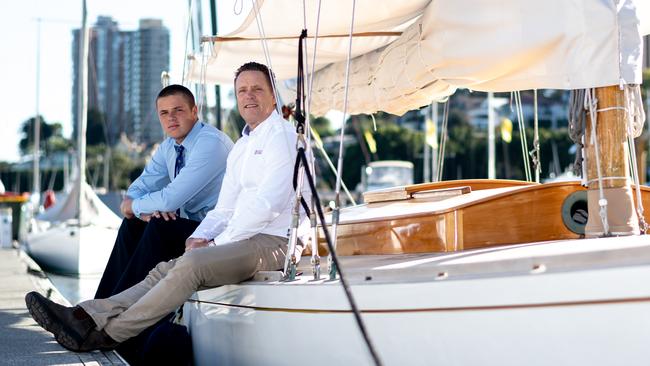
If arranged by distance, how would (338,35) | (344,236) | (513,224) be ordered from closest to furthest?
(513,224), (344,236), (338,35)

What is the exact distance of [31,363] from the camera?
4.88 m

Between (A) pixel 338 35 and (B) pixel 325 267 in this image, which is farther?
(A) pixel 338 35

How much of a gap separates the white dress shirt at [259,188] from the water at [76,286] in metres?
4.51

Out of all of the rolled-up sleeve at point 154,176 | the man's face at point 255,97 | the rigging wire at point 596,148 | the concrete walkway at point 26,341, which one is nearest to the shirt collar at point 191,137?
the rolled-up sleeve at point 154,176

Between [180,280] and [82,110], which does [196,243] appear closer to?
[180,280]

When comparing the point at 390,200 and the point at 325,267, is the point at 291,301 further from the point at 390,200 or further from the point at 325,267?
the point at 390,200

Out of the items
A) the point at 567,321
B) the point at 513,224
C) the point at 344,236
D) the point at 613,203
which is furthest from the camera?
the point at 344,236

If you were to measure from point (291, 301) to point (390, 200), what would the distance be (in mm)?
1705

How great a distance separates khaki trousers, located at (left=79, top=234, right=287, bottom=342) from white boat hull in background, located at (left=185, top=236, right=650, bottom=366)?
286 mm

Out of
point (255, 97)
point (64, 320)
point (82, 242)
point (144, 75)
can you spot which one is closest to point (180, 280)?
point (64, 320)

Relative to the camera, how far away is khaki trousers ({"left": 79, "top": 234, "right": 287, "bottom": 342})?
4695 millimetres

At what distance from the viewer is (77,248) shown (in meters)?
14.1

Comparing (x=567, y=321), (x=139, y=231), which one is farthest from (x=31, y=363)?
(x=567, y=321)

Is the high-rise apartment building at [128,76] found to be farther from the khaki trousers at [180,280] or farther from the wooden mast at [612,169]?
the wooden mast at [612,169]
